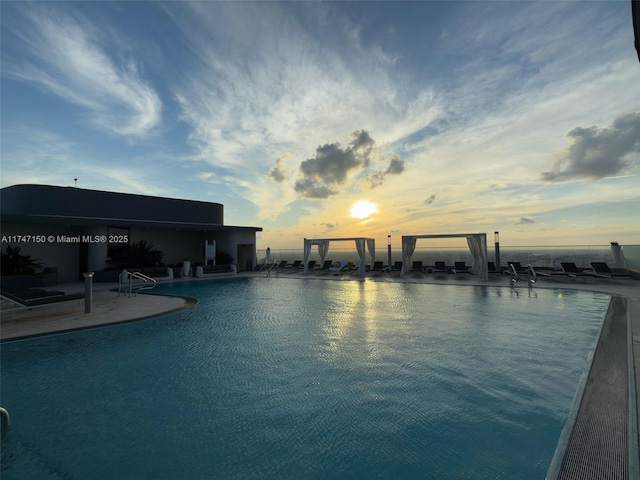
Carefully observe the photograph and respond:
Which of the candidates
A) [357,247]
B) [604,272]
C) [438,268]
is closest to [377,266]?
[357,247]

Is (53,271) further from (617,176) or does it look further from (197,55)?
(617,176)

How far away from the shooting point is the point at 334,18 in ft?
32.6

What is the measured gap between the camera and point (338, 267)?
18109mm

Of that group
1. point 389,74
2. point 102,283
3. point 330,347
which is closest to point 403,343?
point 330,347

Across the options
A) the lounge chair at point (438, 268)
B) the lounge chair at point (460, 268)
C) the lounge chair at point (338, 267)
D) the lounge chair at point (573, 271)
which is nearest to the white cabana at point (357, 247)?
the lounge chair at point (338, 267)

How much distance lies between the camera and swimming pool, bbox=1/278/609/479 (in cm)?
227

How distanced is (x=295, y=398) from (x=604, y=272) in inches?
620

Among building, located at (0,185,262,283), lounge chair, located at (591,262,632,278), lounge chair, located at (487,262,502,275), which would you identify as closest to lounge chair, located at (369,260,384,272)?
lounge chair, located at (487,262,502,275)

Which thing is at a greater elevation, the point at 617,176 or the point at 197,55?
the point at 197,55

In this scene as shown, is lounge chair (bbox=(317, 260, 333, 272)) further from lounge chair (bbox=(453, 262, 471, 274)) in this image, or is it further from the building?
lounge chair (bbox=(453, 262, 471, 274))

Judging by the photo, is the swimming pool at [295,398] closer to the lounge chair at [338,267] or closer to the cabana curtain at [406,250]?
the cabana curtain at [406,250]

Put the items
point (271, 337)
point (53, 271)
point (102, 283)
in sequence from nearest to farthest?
1. point (271, 337)
2. point (53, 271)
3. point (102, 283)

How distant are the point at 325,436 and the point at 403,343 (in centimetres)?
291

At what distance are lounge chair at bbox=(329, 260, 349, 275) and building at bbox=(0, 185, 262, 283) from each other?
5629 millimetres
